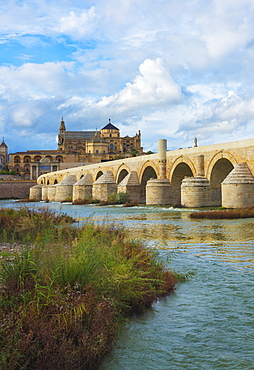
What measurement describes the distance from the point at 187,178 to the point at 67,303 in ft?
72.0

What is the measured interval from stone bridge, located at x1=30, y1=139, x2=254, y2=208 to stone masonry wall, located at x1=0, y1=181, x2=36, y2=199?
2070 cm

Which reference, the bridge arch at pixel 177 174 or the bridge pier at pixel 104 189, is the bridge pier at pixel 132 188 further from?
the bridge arch at pixel 177 174

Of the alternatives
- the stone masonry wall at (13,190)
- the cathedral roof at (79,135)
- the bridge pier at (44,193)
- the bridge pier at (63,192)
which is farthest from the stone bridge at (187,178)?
the cathedral roof at (79,135)

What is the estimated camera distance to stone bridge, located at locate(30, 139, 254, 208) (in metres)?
21.3

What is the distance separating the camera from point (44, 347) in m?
3.16

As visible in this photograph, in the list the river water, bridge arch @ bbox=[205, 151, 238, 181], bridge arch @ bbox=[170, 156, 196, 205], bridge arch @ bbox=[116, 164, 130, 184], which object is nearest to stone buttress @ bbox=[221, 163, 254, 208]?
bridge arch @ bbox=[205, 151, 238, 181]

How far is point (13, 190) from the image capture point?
5966cm

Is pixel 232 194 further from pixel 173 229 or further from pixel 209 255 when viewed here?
pixel 209 255

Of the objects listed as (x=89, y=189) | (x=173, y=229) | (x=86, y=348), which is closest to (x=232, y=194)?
(x=173, y=229)

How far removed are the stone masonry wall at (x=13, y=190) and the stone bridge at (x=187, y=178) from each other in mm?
20698

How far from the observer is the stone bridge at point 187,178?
2127 cm

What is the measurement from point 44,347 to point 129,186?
29903 mm

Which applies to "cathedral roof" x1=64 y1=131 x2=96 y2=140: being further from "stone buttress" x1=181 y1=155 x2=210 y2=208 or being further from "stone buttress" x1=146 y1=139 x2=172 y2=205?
"stone buttress" x1=181 y1=155 x2=210 y2=208

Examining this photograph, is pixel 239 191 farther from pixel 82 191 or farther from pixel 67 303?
pixel 82 191
